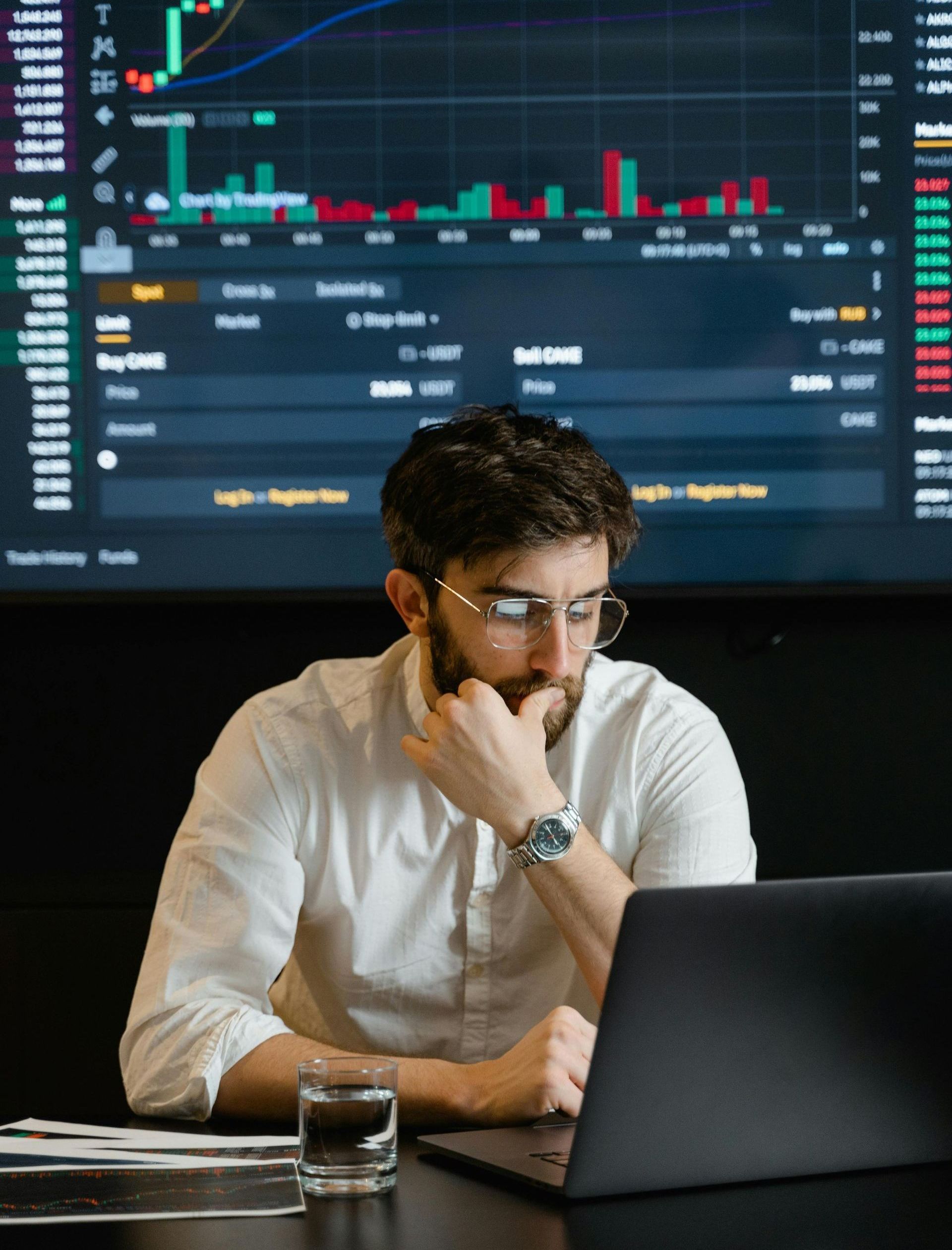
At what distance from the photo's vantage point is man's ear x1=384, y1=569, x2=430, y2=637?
5.29 feet

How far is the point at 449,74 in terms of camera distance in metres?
2.14

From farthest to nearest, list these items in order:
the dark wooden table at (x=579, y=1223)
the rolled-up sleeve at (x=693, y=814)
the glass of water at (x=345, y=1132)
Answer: the rolled-up sleeve at (x=693, y=814) < the glass of water at (x=345, y=1132) < the dark wooden table at (x=579, y=1223)

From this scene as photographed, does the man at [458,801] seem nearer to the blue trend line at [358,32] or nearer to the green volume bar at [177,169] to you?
the green volume bar at [177,169]

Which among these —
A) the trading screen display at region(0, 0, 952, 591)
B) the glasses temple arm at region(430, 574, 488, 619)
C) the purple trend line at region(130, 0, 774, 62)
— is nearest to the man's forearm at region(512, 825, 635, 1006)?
the glasses temple arm at region(430, 574, 488, 619)

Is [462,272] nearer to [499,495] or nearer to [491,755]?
[499,495]

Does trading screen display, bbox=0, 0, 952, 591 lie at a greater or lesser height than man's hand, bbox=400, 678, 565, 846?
greater

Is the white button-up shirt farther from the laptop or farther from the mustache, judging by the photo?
the laptop

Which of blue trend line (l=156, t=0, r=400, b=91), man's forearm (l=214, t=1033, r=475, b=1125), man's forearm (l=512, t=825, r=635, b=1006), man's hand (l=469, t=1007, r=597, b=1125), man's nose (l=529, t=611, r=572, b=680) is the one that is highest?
blue trend line (l=156, t=0, r=400, b=91)

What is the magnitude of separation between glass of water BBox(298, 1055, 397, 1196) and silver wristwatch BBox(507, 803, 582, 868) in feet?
1.42

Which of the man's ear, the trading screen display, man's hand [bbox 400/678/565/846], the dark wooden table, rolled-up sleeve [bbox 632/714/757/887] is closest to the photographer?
the dark wooden table

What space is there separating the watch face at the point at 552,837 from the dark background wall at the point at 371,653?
89cm

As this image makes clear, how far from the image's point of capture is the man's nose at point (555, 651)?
146 cm

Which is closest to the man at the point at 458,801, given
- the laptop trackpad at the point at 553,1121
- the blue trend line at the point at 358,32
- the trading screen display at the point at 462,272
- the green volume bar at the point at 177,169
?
the laptop trackpad at the point at 553,1121

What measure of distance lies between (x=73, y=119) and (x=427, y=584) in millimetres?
1108
